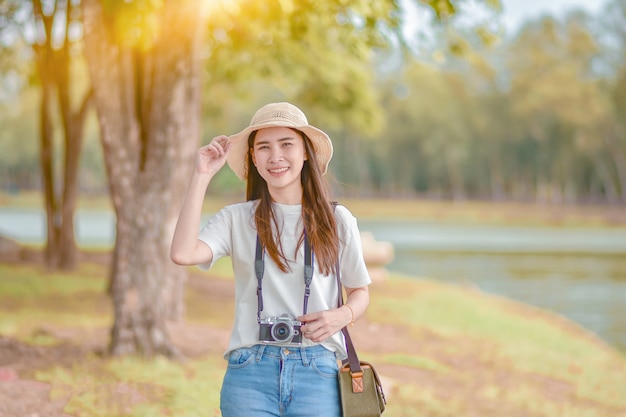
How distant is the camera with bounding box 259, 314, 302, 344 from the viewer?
2721 millimetres

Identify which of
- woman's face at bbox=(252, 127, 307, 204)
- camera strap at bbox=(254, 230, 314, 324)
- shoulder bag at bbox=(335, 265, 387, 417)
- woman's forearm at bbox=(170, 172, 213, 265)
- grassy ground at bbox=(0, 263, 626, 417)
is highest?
woman's face at bbox=(252, 127, 307, 204)

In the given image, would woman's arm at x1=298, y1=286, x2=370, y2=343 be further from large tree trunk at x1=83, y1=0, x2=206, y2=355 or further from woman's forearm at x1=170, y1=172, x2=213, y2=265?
large tree trunk at x1=83, y1=0, x2=206, y2=355

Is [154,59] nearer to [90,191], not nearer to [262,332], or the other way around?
[262,332]

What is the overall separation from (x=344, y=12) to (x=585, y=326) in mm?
5992

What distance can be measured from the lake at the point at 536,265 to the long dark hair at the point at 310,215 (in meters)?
8.30

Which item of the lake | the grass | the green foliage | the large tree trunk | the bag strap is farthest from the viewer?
Result: the grass

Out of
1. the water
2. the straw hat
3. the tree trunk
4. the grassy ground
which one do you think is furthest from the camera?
the tree trunk

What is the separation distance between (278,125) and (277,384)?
2.98ft

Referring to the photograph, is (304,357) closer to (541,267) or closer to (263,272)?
(263,272)

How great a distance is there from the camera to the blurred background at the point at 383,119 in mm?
7016

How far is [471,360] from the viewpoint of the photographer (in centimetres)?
868

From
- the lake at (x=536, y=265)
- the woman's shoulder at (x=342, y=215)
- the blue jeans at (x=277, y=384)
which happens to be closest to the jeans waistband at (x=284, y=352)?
the blue jeans at (x=277, y=384)

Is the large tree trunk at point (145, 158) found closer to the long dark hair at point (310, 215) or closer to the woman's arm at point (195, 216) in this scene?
the long dark hair at point (310, 215)

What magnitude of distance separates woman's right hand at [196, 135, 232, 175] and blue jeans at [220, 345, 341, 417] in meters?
0.65
